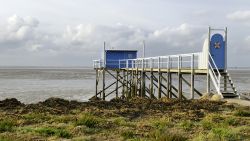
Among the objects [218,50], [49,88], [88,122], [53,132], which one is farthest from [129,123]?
[49,88]

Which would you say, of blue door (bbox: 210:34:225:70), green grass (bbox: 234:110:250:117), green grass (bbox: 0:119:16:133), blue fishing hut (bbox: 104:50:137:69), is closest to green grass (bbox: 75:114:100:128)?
green grass (bbox: 0:119:16:133)

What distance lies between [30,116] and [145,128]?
13.0 feet

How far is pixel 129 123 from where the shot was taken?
12680mm

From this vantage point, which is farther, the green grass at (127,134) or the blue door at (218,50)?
the blue door at (218,50)

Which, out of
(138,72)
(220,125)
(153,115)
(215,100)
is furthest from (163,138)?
(138,72)

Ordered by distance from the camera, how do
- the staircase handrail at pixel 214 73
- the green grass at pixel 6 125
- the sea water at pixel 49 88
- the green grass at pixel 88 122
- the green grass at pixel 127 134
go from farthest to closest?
the sea water at pixel 49 88, the staircase handrail at pixel 214 73, the green grass at pixel 88 122, the green grass at pixel 6 125, the green grass at pixel 127 134

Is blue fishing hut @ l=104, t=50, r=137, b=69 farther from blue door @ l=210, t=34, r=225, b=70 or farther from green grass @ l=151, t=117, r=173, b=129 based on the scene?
green grass @ l=151, t=117, r=173, b=129

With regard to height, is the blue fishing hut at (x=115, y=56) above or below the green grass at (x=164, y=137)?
above

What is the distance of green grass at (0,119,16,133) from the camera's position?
11.5 meters

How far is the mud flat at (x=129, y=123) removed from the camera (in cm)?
1069

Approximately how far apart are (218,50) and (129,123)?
33.5 ft

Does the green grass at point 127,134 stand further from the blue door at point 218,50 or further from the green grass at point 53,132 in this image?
the blue door at point 218,50

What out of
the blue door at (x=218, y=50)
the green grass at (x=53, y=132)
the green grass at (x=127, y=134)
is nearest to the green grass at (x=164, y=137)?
the green grass at (x=127, y=134)

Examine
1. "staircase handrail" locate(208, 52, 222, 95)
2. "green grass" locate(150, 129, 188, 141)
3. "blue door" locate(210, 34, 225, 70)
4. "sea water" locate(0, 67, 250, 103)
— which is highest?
"blue door" locate(210, 34, 225, 70)
